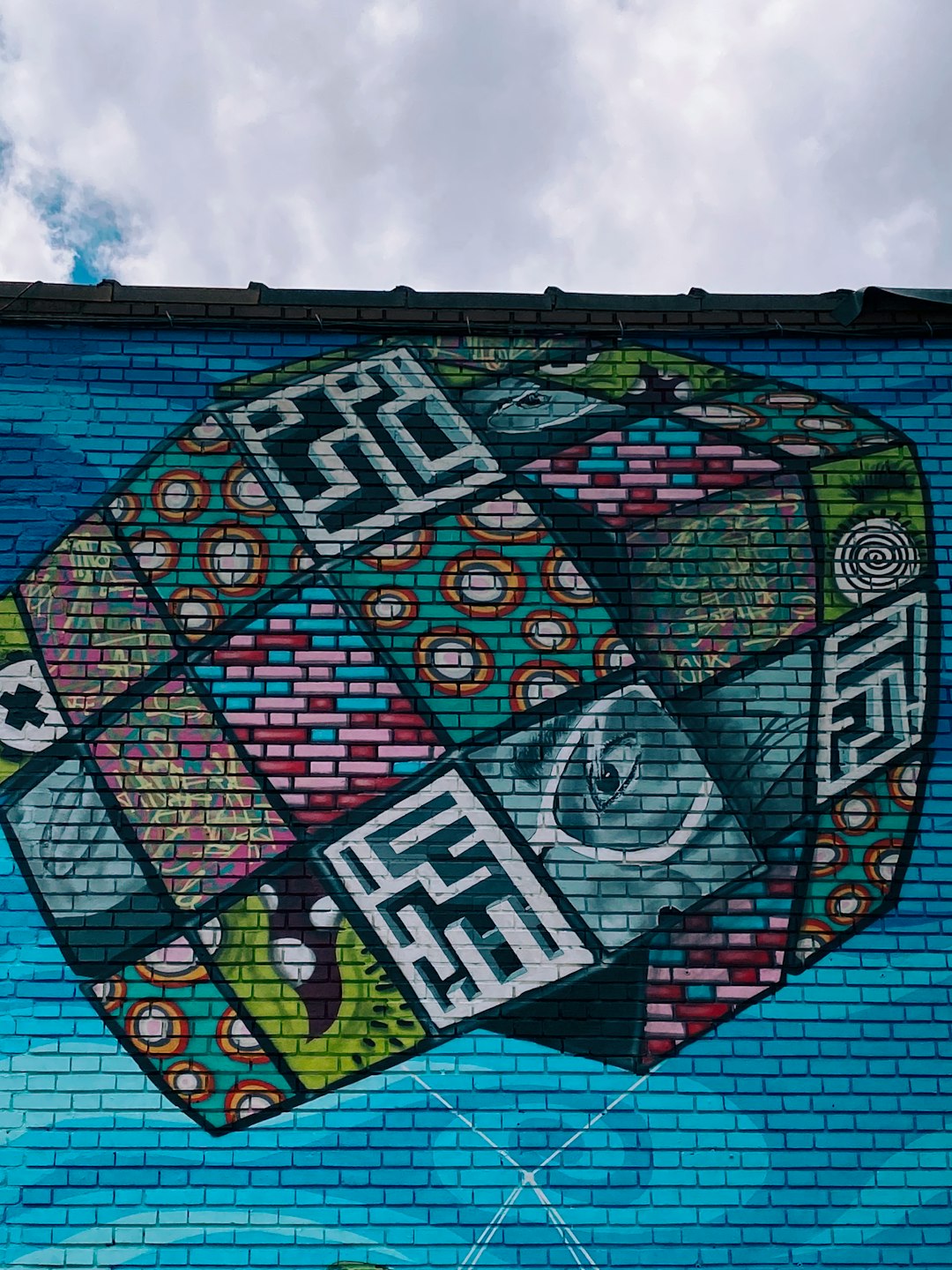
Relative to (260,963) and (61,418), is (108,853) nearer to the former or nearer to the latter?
(260,963)

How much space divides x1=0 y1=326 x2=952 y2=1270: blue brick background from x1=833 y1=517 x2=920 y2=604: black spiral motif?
4.62ft

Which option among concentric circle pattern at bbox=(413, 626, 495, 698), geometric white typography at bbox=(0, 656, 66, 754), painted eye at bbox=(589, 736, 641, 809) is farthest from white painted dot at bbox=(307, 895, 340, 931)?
geometric white typography at bbox=(0, 656, 66, 754)

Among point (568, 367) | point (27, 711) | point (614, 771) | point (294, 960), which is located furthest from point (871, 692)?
point (27, 711)

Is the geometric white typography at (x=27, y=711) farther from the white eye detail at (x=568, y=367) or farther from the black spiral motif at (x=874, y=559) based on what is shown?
the black spiral motif at (x=874, y=559)

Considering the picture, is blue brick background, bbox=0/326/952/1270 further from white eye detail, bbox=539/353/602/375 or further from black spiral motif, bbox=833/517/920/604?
white eye detail, bbox=539/353/602/375

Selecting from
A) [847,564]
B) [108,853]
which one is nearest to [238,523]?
[108,853]

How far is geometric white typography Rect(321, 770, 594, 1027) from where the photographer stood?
5.03 meters

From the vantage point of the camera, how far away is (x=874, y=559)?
220 inches

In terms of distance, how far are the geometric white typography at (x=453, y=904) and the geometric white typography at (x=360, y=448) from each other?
1.35m

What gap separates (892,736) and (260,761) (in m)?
2.94

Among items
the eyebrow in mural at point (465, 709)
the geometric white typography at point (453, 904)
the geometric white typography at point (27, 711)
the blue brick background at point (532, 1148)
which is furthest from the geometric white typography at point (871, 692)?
the geometric white typography at point (27, 711)

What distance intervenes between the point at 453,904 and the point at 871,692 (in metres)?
2.20

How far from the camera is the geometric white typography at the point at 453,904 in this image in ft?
Result: 16.5

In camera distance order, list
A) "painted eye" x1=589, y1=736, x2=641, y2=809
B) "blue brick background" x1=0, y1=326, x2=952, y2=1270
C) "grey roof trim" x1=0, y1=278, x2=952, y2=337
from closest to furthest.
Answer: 1. "blue brick background" x1=0, y1=326, x2=952, y2=1270
2. "painted eye" x1=589, y1=736, x2=641, y2=809
3. "grey roof trim" x1=0, y1=278, x2=952, y2=337
